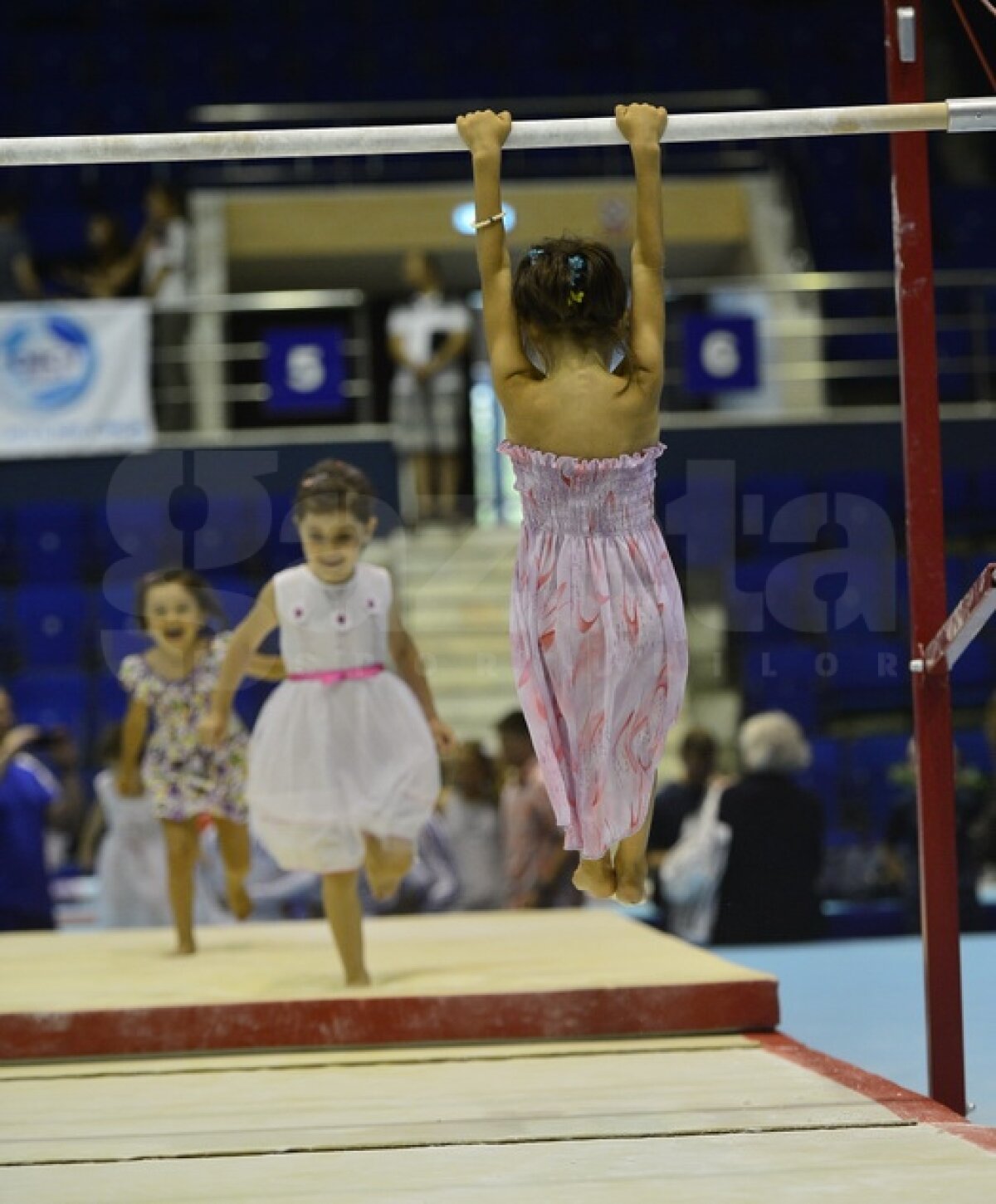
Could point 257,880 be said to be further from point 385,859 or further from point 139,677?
point 385,859

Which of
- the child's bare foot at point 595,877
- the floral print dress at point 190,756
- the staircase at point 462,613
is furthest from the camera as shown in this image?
the staircase at point 462,613

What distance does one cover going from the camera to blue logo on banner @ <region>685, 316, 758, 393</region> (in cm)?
1073

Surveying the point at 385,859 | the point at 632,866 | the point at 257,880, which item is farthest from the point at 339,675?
the point at 257,880

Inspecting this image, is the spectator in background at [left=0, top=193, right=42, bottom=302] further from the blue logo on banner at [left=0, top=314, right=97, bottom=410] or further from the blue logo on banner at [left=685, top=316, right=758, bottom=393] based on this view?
the blue logo on banner at [left=685, top=316, right=758, bottom=393]

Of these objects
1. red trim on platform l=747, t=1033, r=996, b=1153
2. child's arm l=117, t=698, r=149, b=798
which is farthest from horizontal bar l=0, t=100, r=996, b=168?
child's arm l=117, t=698, r=149, b=798

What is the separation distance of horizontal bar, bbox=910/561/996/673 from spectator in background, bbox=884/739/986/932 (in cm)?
421

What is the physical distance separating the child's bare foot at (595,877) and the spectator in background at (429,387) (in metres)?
6.21

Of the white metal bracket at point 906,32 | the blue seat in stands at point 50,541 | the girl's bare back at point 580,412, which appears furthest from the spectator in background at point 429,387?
the girl's bare back at point 580,412

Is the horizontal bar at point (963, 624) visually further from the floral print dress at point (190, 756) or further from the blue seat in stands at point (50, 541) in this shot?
the blue seat in stands at point (50, 541)

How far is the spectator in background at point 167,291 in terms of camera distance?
11172mm

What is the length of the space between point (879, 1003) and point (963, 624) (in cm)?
301

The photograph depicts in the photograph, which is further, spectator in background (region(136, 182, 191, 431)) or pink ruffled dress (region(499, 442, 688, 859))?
spectator in background (region(136, 182, 191, 431))

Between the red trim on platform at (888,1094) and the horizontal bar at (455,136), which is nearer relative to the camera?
the red trim on platform at (888,1094)

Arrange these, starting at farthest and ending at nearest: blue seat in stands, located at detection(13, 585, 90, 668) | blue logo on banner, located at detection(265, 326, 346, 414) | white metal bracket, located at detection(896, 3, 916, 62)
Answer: blue logo on banner, located at detection(265, 326, 346, 414), blue seat in stands, located at detection(13, 585, 90, 668), white metal bracket, located at detection(896, 3, 916, 62)
